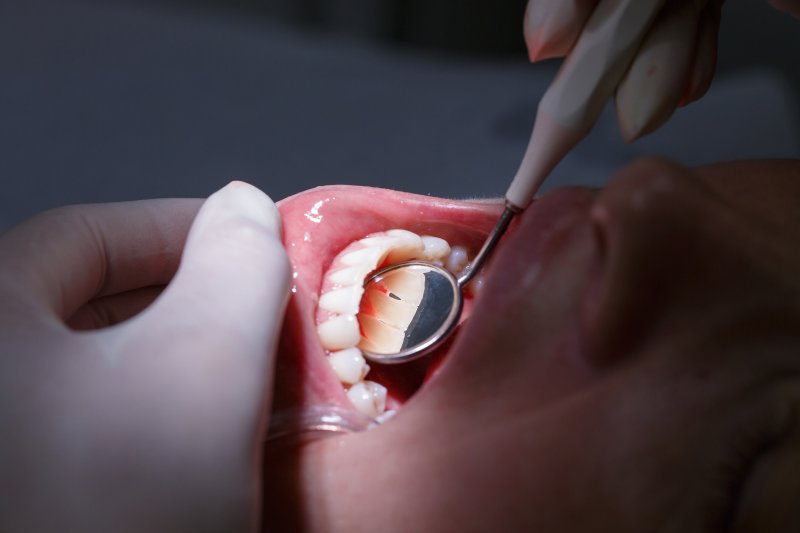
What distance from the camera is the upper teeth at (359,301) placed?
2.19 feet

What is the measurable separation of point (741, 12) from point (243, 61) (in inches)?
40.5

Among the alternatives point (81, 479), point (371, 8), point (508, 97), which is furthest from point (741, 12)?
point (81, 479)

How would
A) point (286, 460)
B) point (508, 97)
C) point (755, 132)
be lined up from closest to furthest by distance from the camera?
point (286, 460)
point (755, 132)
point (508, 97)

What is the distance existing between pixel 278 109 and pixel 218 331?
1105 millimetres

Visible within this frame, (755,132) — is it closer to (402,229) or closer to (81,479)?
(402,229)

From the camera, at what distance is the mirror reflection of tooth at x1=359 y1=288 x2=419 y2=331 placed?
2.39 feet

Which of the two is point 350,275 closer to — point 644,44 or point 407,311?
point 407,311

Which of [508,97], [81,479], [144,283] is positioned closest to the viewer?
[81,479]

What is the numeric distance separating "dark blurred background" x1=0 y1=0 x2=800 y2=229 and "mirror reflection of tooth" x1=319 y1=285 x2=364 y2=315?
2.30ft

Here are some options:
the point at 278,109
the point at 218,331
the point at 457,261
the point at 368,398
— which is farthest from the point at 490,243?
the point at 278,109

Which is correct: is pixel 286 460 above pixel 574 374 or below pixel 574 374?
below

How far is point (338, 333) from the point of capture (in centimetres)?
68

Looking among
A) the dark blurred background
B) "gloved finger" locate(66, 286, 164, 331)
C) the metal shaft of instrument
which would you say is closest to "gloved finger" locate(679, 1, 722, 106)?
the metal shaft of instrument

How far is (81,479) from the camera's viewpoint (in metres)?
0.46
